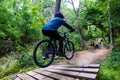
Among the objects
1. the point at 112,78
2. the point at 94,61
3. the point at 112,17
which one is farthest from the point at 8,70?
the point at 112,17

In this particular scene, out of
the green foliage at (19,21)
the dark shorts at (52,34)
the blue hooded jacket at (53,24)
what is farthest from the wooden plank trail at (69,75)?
the green foliage at (19,21)

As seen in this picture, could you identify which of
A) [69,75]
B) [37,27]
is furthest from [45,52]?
[37,27]

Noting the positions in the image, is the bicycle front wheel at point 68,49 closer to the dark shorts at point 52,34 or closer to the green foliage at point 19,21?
the dark shorts at point 52,34

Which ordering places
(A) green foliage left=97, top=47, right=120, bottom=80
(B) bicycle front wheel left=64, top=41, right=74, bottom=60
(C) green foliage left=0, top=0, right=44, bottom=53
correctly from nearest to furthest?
1. (A) green foliage left=97, top=47, right=120, bottom=80
2. (B) bicycle front wheel left=64, top=41, right=74, bottom=60
3. (C) green foliage left=0, top=0, right=44, bottom=53

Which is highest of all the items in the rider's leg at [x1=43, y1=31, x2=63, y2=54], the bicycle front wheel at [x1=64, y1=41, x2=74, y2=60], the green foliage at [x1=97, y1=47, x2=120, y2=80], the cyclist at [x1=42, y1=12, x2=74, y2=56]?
the cyclist at [x1=42, y1=12, x2=74, y2=56]

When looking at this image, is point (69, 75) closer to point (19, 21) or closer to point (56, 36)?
point (56, 36)

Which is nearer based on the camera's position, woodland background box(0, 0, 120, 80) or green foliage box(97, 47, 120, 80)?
green foliage box(97, 47, 120, 80)

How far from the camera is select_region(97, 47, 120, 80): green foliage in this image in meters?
5.58

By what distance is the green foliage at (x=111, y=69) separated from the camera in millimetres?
5580

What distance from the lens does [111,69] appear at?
6.32 metres

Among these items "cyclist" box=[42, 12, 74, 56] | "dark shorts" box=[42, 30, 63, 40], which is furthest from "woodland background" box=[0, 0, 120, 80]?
"cyclist" box=[42, 12, 74, 56]

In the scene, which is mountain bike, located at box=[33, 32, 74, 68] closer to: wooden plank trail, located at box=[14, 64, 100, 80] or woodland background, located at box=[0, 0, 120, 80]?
wooden plank trail, located at box=[14, 64, 100, 80]

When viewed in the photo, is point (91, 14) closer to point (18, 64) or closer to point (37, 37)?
point (37, 37)

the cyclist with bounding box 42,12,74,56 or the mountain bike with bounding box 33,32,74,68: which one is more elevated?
the cyclist with bounding box 42,12,74,56
